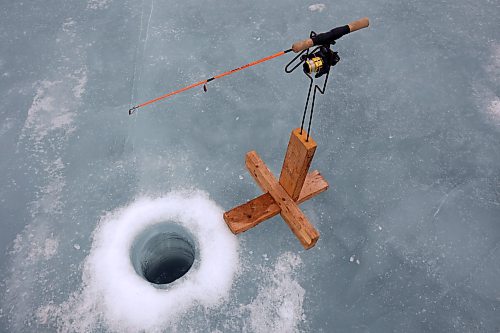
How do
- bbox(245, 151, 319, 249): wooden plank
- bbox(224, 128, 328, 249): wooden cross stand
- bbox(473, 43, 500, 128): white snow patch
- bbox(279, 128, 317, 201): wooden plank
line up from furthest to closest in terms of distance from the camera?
bbox(473, 43, 500, 128): white snow patch < bbox(245, 151, 319, 249): wooden plank < bbox(224, 128, 328, 249): wooden cross stand < bbox(279, 128, 317, 201): wooden plank

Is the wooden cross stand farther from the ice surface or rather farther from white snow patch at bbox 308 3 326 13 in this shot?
Result: white snow patch at bbox 308 3 326 13

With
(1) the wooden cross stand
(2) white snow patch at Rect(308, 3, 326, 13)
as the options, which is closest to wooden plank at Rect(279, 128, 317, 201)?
(1) the wooden cross stand

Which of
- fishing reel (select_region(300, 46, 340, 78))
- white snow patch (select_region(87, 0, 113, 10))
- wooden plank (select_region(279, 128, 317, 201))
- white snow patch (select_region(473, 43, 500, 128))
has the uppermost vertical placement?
fishing reel (select_region(300, 46, 340, 78))

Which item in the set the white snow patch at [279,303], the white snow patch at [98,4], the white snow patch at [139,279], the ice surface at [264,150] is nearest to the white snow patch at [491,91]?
the ice surface at [264,150]

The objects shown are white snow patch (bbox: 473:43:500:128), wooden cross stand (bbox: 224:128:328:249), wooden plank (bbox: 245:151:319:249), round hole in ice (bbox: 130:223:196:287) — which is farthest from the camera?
white snow patch (bbox: 473:43:500:128)

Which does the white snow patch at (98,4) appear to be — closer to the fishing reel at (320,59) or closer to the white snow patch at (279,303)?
the fishing reel at (320,59)

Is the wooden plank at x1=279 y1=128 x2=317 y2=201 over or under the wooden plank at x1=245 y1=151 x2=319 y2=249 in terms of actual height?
over

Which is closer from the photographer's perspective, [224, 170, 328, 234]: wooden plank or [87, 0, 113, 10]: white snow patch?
[224, 170, 328, 234]: wooden plank

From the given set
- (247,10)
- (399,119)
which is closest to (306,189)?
(399,119)
